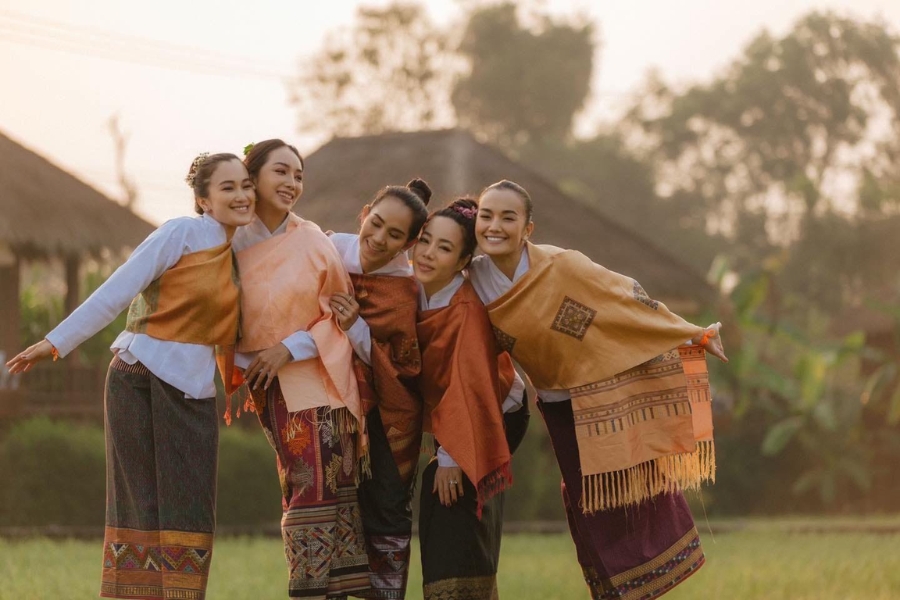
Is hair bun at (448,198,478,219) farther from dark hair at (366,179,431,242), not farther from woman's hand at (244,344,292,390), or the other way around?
woman's hand at (244,344,292,390)

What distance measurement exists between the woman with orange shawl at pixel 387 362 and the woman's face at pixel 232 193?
1.55 ft

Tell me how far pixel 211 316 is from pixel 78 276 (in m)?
11.5

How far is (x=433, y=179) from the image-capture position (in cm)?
1667

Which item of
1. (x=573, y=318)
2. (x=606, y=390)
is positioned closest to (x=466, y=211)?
(x=573, y=318)

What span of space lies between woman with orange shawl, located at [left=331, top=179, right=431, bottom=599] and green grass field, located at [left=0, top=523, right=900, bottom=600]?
206 cm

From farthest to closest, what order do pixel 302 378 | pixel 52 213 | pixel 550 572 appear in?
pixel 52 213
pixel 550 572
pixel 302 378

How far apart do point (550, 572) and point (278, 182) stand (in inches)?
175

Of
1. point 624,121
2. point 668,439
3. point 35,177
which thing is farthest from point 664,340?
point 624,121

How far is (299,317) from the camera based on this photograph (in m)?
4.98

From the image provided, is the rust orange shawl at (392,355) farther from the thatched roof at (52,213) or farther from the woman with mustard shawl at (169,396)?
the thatched roof at (52,213)

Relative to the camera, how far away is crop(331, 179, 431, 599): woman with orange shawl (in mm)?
A: 5086

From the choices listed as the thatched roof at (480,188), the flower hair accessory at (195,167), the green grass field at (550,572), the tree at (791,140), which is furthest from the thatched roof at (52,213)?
the tree at (791,140)

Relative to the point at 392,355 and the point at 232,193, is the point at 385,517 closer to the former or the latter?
the point at 392,355

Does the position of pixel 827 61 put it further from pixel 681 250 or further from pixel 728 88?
pixel 681 250
